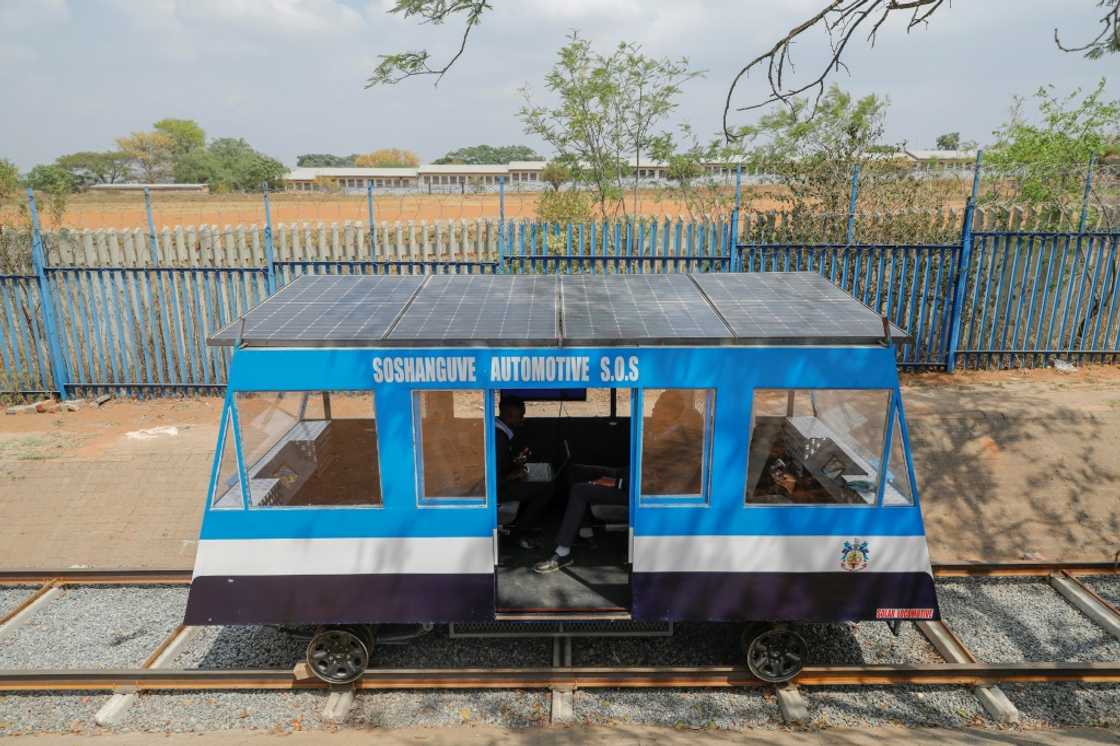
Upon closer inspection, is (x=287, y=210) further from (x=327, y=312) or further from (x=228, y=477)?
(x=228, y=477)

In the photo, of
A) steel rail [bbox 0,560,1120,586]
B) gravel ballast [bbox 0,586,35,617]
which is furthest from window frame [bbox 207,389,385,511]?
gravel ballast [bbox 0,586,35,617]

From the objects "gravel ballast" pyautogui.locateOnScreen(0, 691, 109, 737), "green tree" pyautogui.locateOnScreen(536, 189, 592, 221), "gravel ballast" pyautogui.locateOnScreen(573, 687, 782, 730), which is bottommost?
"gravel ballast" pyautogui.locateOnScreen(0, 691, 109, 737)

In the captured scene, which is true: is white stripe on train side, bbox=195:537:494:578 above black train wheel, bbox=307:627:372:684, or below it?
above

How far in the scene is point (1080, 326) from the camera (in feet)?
39.4

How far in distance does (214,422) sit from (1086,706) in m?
10.4

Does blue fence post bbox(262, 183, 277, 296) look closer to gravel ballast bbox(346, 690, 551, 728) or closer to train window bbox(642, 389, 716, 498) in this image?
gravel ballast bbox(346, 690, 551, 728)

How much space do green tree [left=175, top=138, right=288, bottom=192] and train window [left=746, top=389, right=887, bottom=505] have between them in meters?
36.4

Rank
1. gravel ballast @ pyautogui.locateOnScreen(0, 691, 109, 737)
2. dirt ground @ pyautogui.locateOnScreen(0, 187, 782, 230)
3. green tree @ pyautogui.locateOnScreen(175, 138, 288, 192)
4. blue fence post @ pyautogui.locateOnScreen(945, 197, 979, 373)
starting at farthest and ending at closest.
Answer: green tree @ pyautogui.locateOnScreen(175, 138, 288, 192) → dirt ground @ pyautogui.locateOnScreen(0, 187, 782, 230) → blue fence post @ pyautogui.locateOnScreen(945, 197, 979, 373) → gravel ballast @ pyautogui.locateOnScreen(0, 691, 109, 737)

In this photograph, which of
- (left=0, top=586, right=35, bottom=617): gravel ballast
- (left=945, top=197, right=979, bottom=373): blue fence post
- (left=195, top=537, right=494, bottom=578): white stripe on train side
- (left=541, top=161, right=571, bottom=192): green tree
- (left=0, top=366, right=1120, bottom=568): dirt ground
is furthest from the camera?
(left=541, top=161, right=571, bottom=192): green tree

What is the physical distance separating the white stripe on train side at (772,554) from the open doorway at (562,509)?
0.56 m

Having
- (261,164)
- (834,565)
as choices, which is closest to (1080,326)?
(834,565)

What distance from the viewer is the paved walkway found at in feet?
17.1

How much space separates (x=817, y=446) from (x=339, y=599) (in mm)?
3668

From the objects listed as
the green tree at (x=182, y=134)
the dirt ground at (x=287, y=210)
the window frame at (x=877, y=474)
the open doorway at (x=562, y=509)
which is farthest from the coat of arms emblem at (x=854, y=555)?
the green tree at (x=182, y=134)
